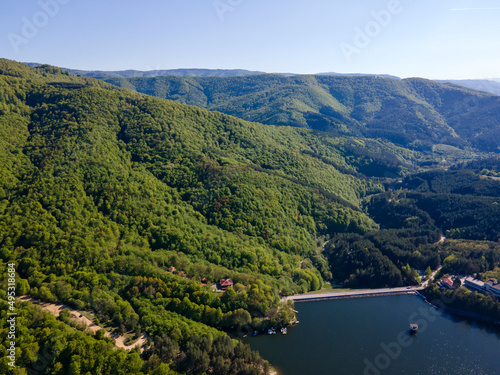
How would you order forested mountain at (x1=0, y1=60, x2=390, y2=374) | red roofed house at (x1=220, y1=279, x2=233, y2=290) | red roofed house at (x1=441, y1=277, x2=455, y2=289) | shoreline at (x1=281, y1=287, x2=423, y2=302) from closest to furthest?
forested mountain at (x1=0, y1=60, x2=390, y2=374) < red roofed house at (x1=220, y1=279, x2=233, y2=290) < shoreline at (x1=281, y1=287, x2=423, y2=302) < red roofed house at (x1=441, y1=277, x2=455, y2=289)

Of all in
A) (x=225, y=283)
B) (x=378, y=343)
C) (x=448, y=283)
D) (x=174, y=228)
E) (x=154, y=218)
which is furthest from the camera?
(x=154, y=218)

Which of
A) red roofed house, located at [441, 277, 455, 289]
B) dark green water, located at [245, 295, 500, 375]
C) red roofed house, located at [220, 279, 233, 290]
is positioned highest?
red roofed house, located at [220, 279, 233, 290]

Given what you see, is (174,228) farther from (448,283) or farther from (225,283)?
(448,283)

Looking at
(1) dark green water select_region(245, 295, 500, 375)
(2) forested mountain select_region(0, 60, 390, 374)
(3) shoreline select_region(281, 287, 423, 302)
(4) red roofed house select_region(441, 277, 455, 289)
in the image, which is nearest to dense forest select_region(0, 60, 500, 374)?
(2) forested mountain select_region(0, 60, 390, 374)

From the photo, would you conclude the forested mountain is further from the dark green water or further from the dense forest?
the dark green water

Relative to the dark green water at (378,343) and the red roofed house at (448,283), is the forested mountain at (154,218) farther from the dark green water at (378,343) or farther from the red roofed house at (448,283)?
the red roofed house at (448,283)

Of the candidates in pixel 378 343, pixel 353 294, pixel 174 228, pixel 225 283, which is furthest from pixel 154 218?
pixel 378 343
